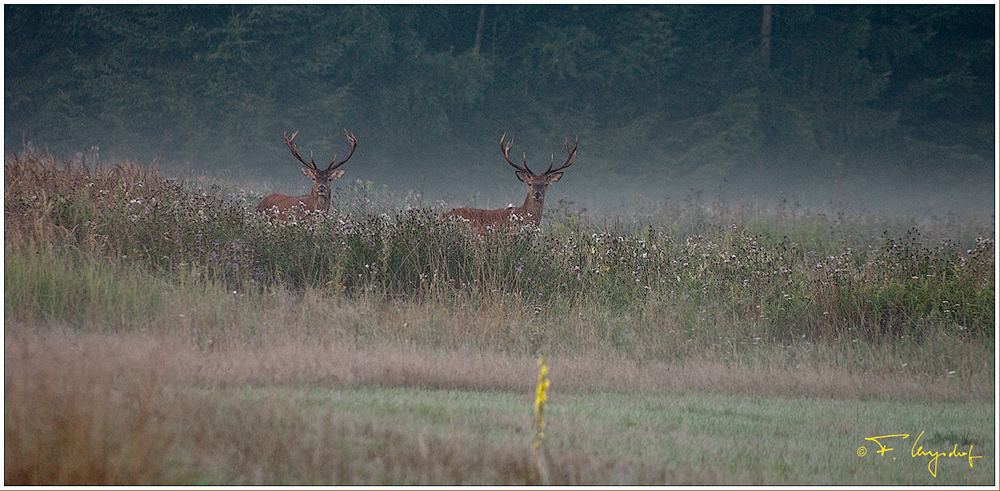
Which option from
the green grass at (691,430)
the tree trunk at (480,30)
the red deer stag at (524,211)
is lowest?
the green grass at (691,430)

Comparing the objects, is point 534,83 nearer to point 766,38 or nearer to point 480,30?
point 480,30

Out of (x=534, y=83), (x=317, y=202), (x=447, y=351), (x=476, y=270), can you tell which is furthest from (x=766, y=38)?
(x=447, y=351)

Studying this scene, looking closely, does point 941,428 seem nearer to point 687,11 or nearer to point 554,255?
point 554,255

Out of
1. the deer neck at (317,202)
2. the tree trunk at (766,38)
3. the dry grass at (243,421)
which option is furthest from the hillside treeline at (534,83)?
the dry grass at (243,421)

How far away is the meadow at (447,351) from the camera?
10.2 ft

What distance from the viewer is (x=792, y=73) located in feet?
95.9

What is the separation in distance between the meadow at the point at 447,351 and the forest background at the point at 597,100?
640 inches

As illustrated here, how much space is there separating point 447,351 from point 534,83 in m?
23.3

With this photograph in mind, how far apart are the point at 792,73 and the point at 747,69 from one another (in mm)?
2051

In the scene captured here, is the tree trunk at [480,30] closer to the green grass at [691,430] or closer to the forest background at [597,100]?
the forest background at [597,100]

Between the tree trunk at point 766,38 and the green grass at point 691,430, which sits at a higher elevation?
the tree trunk at point 766,38

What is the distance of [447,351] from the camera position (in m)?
5.58

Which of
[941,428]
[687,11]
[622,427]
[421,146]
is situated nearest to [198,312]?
[622,427]
